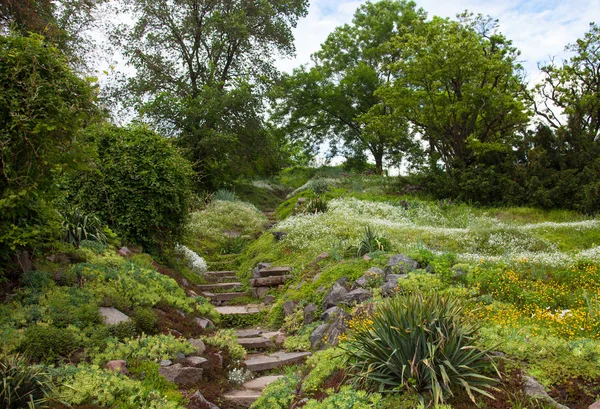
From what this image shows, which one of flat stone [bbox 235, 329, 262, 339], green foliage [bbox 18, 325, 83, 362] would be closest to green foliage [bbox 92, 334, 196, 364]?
green foliage [bbox 18, 325, 83, 362]

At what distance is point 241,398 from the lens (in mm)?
5535

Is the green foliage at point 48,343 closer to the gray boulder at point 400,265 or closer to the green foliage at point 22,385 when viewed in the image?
the green foliage at point 22,385

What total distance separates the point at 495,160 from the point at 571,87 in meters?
6.08

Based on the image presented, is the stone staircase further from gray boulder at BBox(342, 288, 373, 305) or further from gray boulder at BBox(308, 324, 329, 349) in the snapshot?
gray boulder at BBox(342, 288, 373, 305)

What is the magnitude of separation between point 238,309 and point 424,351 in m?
5.89

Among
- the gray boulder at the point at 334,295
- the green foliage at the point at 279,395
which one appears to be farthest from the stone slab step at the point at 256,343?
the green foliage at the point at 279,395

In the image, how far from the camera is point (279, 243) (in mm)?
12422

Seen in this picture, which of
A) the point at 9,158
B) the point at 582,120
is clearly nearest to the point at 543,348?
the point at 9,158

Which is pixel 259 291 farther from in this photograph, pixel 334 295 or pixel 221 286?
pixel 334 295

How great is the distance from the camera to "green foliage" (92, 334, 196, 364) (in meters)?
5.09

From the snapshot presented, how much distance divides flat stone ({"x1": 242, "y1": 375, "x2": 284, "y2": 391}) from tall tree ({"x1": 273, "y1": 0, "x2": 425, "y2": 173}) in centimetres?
1899

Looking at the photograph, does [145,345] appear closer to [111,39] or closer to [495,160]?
[495,160]

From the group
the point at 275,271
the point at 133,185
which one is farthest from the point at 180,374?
the point at 275,271

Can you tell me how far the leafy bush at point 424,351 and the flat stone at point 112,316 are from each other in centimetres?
295
